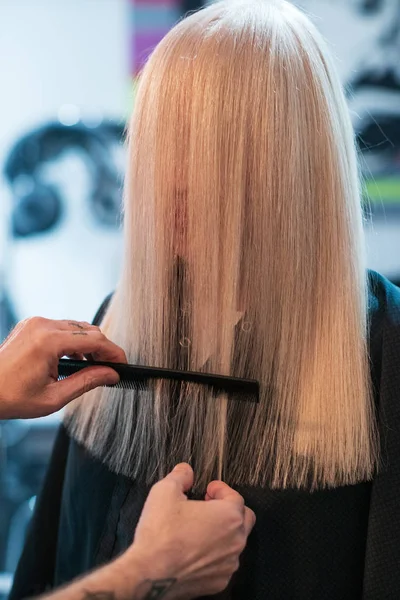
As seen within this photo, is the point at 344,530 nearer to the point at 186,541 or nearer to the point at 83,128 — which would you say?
the point at 186,541

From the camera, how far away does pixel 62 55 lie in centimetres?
167

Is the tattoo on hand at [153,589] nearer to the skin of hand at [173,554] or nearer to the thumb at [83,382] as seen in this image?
the skin of hand at [173,554]

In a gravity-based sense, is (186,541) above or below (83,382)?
below

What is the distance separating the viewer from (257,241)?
717mm

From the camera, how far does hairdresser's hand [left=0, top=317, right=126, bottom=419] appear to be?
0.75 meters

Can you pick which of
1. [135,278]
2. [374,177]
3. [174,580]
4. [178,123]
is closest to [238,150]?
[178,123]

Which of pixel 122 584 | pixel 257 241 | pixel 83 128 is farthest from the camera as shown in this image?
pixel 83 128

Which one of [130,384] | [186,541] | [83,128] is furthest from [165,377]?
[83,128]

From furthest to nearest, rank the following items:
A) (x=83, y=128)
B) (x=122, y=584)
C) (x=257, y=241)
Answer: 1. (x=83, y=128)
2. (x=257, y=241)
3. (x=122, y=584)

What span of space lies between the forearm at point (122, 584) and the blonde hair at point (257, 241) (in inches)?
6.4

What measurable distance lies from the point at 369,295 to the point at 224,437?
25cm

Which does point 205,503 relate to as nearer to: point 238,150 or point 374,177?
point 238,150

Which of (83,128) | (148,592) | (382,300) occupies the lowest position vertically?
(148,592)

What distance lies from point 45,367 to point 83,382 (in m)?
0.05
